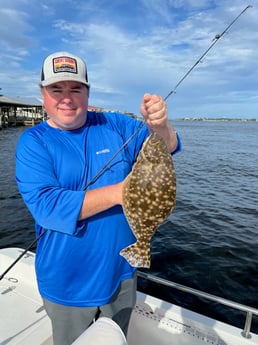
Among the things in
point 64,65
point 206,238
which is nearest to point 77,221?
point 64,65

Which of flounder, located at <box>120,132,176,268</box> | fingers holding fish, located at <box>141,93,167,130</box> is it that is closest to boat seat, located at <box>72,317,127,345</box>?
flounder, located at <box>120,132,176,268</box>

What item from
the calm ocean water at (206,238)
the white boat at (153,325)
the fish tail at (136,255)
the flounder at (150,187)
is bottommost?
the calm ocean water at (206,238)

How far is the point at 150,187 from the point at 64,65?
1182 mm

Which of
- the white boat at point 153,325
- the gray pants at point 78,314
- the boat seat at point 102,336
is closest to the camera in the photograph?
the boat seat at point 102,336

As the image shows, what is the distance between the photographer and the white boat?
3.66 meters

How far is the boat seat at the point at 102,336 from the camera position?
198 centimetres

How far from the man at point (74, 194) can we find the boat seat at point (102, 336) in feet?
1.74

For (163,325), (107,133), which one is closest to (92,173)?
(107,133)

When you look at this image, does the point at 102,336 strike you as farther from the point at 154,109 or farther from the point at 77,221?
→ the point at 154,109

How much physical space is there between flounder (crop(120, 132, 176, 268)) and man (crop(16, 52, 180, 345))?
0.36 feet

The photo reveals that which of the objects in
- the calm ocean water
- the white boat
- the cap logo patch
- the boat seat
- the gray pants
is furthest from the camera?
the calm ocean water

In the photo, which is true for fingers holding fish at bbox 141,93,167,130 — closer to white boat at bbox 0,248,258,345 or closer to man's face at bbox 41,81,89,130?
man's face at bbox 41,81,89,130

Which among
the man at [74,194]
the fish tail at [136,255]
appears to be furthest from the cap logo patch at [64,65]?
the fish tail at [136,255]

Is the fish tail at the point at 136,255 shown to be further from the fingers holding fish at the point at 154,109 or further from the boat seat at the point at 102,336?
the fingers holding fish at the point at 154,109
